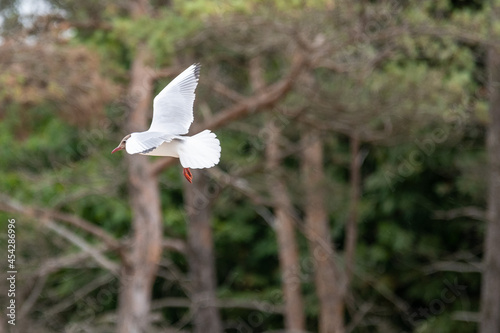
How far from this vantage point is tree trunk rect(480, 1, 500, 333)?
33.4 feet

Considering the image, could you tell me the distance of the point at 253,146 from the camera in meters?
12.4

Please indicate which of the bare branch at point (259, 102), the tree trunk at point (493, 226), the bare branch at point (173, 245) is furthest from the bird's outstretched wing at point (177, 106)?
the tree trunk at point (493, 226)

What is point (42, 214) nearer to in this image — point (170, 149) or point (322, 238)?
point (322, 238)

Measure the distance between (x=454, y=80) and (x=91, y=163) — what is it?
4428 mm

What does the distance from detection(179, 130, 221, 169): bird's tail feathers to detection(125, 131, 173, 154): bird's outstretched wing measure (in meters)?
0.10

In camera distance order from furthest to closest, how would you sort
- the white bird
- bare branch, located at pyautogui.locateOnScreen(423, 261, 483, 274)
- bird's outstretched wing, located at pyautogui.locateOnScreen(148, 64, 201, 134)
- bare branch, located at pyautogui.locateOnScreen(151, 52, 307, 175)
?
bare branch, located at pyautogui.locateOnScreen(423, 261, 483, 274), bare branch, located at pyautogui.locateOnScreen(151, 52, 307, 175), bird's outstretched wing, located at pyautogui.locateOnScreen(148, 64, 201, 134), the white bird

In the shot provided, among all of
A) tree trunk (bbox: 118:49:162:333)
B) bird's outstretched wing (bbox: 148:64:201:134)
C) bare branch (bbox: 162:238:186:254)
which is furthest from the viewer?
bare branch (bbox: 162:238:186:254)

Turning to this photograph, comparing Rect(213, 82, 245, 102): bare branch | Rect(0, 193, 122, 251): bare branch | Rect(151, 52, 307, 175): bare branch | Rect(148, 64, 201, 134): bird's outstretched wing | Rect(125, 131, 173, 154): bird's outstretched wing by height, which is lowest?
Rect(125, 131, 173, 154): bird's outstretched wing

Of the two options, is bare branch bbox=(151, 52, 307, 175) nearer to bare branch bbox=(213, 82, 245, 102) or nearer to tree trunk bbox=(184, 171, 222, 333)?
bare branch bbox=(213, 82, 245, 102)

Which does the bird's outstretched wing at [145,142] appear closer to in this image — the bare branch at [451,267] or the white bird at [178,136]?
the white bird at [178,136]

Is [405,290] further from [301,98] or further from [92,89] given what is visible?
[92,89]

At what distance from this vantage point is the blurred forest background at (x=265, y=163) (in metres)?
8.83

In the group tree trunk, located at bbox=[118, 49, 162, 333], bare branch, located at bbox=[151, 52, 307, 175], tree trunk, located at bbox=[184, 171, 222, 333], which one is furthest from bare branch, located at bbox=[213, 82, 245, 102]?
tree trunk, located at bbox=[184, 171, 222, 333]

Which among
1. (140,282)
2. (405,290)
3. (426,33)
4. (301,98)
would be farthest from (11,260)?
(405,290)
